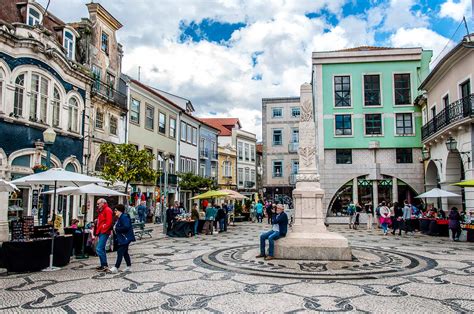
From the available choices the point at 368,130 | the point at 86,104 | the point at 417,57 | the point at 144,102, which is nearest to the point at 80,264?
the point at 86,104

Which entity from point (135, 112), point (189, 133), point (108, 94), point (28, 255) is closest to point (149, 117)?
point (135, 112)

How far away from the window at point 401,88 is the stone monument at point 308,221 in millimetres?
18815

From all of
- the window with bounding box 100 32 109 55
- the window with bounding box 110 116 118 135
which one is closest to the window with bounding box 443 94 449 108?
the window with bounding box 110 116 118 135

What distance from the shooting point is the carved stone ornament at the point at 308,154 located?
11.3m

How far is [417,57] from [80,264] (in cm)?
2651

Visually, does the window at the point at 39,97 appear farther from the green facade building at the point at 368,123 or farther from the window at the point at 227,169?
the window at the point at 227,169

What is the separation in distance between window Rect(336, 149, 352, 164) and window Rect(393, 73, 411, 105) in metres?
4.93

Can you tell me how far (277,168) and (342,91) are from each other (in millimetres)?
19727

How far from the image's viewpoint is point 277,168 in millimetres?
47062

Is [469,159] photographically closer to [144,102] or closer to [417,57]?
[417,57]

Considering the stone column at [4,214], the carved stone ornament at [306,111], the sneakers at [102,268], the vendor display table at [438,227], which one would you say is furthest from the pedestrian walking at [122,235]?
the vendor display table at [438,227]

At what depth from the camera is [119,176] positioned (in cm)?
1788

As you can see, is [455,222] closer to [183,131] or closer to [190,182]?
[190,182]

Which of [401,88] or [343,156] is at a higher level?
[401,88]
